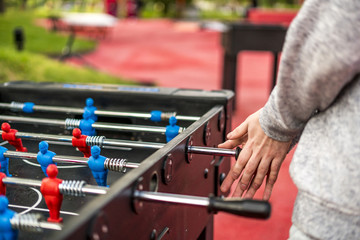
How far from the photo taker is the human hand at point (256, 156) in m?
1.01

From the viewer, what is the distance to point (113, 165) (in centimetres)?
103

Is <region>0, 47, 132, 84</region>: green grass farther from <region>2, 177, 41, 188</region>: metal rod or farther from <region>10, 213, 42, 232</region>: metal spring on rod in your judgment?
<region>10, 213, 42, 232</region>: metal spring on rod

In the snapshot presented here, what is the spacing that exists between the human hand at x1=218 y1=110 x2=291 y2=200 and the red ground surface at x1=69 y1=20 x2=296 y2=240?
1.36m

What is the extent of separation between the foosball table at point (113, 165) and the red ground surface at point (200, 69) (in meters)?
0.91

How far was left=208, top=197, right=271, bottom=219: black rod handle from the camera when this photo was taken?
0.78 meters

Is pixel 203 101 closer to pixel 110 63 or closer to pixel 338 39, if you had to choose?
pixel 338 39

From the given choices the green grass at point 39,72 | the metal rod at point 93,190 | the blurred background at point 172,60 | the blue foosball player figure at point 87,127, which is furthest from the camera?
the green grass at point 39,72

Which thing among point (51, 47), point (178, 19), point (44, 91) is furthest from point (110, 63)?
point (178, 19)

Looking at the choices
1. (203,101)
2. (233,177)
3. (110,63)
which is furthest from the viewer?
(110,63)

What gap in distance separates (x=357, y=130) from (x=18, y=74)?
4652 millimetres

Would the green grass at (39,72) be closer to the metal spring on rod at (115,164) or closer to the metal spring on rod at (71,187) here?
the metal spring on rod at (115,164)

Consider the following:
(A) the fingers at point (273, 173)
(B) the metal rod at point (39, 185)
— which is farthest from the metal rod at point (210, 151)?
(B) the metal rod at point (39, 185)

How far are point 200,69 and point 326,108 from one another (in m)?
6.89

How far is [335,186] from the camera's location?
0.76 metres
